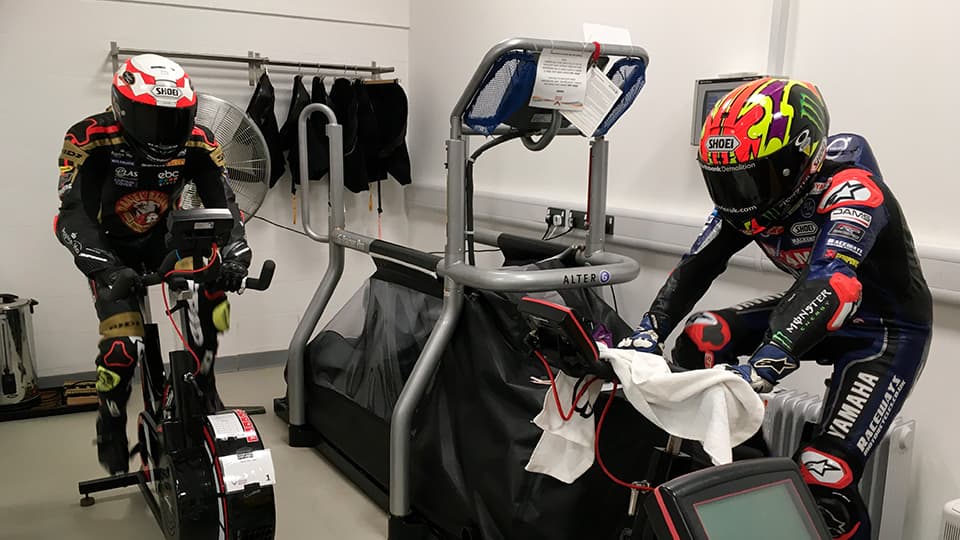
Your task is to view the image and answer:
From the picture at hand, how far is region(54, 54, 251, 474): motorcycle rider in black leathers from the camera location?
211cm

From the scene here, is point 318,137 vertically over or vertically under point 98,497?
over

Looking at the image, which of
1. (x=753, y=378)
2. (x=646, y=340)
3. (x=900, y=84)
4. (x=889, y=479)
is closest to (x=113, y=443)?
(x=646, y=340)

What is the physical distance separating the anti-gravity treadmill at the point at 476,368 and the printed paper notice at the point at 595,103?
0.26 ft

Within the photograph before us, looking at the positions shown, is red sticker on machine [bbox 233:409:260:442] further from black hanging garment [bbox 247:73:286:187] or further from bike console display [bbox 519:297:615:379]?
black hanging garment [bbox 247:73:286:187]

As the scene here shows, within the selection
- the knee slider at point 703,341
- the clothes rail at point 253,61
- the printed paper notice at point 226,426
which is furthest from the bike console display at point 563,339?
A: the clothes rail at point 253,61

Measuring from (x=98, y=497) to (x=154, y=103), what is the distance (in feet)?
5.03

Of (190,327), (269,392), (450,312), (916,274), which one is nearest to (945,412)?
(916,274)

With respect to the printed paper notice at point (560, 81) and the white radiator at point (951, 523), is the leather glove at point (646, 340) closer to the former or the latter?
the printed paper notice at point (560, 81)

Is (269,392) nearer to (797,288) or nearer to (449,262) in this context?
(449,262)

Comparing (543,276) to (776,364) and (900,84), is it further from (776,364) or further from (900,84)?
(900,84)

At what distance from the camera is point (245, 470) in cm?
192

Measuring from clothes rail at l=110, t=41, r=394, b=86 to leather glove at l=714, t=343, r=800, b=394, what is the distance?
11.2 ft

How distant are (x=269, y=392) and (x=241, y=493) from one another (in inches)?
81.6

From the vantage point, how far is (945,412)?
6.82 feet
